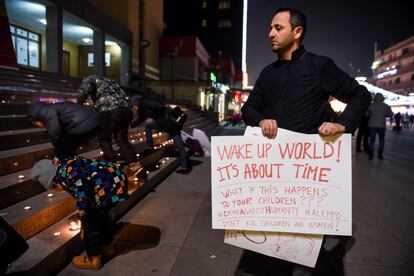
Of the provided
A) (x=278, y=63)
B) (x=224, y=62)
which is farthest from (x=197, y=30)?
(x=278, y=63)

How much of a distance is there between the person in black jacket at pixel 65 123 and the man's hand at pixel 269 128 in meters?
2.43

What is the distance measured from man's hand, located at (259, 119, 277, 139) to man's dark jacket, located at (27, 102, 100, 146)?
2470 millimetres

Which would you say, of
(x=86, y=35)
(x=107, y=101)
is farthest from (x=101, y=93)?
(x=86, y=35)

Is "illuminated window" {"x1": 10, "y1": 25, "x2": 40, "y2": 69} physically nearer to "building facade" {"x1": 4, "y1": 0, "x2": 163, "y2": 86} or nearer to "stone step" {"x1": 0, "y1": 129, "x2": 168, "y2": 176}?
"building facade" {"x1": 4, "y1": 0, "x2": 163, "y2": 86}

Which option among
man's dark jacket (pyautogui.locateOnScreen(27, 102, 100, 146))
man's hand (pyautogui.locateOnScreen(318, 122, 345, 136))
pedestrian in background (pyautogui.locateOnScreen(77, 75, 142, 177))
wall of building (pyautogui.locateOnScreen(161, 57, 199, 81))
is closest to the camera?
man's hand (pyautogui.locateOnScreen(318, 122, 345, 136))

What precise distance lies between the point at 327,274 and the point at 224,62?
157 ft

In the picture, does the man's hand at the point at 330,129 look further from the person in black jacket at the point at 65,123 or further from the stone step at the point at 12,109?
the stone step at the point at 12,109

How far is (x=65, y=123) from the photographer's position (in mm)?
3664

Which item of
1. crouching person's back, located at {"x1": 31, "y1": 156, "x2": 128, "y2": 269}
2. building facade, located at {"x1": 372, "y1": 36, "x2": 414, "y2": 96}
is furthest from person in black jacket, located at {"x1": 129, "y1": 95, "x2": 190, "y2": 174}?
building facade, located at {"x1": 372, "y1": 36, "x2": 414, "y2": 96}

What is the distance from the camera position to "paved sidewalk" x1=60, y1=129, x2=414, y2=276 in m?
3.14

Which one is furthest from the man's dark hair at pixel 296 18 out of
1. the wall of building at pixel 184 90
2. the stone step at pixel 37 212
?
the wall of building at pixel 184 90

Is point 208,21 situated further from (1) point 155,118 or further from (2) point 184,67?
(1) point 155,118

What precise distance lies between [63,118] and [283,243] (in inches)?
110

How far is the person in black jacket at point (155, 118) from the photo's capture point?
245 inches
